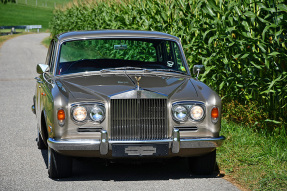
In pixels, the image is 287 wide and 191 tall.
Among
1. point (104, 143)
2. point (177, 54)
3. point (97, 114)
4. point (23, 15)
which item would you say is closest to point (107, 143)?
point (104, 143)

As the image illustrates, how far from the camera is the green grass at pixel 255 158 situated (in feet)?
17.8

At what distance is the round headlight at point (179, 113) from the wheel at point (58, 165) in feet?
4.01

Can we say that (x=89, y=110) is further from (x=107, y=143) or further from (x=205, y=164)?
(x=205, y=164)

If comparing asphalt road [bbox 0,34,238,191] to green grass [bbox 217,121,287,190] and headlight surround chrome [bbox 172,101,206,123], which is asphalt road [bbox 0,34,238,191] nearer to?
green grass [bbox 217,121,287,190]

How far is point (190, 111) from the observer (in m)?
5.45

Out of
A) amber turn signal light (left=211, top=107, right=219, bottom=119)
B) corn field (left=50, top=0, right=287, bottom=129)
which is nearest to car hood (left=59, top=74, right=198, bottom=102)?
amber turn signal light (left=211, top=107, right=219, bottom=119)

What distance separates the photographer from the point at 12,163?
6.41 meters

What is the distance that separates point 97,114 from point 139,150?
1.84 feet

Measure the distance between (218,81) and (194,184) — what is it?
3.77 m

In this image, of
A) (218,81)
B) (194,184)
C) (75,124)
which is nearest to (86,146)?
(75,124)

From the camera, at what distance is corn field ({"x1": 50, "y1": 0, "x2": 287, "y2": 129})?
7.02m

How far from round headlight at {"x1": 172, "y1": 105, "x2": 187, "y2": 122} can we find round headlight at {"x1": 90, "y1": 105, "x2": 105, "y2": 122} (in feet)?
2.40

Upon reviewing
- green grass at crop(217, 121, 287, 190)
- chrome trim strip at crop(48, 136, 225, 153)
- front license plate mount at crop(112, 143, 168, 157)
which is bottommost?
green grass at crop(217, 121, 287, 190)

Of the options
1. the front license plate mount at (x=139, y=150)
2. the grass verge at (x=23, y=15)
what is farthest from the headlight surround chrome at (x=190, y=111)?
the grass verge at (x=23, y=15)
